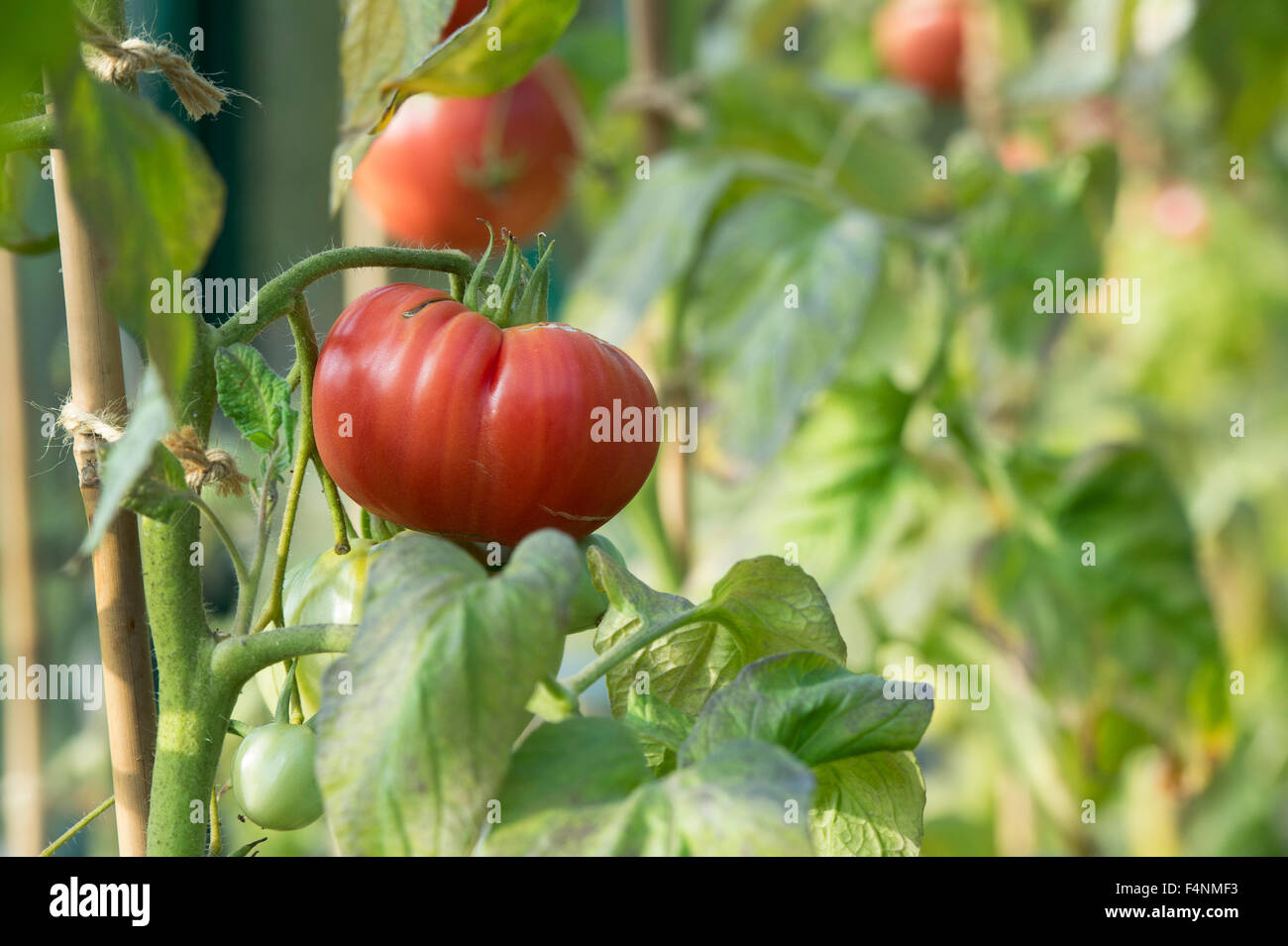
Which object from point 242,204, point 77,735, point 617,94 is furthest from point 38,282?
point 617,94

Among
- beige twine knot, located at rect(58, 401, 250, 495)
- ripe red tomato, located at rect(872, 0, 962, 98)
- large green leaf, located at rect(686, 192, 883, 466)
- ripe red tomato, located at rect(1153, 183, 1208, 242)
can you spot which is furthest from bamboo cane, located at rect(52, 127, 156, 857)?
ripe red tomato, located at rect(1153, 183, 1208, 242)

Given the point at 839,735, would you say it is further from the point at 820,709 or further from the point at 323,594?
the point at 323,594

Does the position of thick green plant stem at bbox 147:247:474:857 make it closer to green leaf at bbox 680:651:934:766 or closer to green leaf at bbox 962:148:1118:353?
green leaf at bbox 680:651:934:766

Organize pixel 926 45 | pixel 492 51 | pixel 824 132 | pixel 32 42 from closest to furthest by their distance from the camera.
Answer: pixel 32 42 < pixel 492 51 < pixel 824 132 < pixel 926 45

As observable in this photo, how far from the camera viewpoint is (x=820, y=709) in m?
0.23

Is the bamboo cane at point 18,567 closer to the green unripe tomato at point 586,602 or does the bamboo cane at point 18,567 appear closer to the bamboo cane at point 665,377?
the bamboo cane at point 665,377

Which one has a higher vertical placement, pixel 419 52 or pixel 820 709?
pixel 419 52

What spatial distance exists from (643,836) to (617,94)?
58 centimetres

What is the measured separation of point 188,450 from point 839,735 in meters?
0.13

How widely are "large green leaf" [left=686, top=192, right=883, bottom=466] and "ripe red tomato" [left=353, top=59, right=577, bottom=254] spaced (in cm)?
24

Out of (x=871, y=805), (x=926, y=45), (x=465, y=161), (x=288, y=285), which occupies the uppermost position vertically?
(x=926, y=45)

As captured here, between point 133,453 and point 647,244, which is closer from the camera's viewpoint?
point 133,453

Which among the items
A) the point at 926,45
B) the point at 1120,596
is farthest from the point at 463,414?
the point at 926,45

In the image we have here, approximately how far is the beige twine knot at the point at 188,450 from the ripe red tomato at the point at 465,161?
53cm
